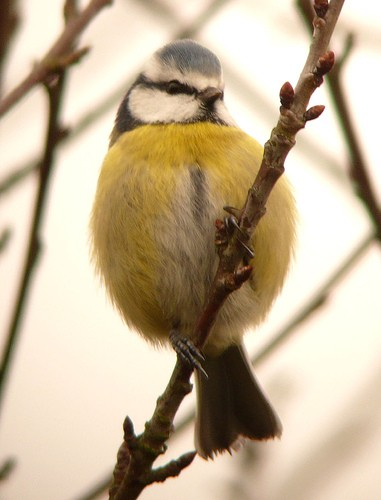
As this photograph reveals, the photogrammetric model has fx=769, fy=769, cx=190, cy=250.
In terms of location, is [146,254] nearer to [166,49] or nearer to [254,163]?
[254,163]

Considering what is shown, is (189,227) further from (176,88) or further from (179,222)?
(176,88)

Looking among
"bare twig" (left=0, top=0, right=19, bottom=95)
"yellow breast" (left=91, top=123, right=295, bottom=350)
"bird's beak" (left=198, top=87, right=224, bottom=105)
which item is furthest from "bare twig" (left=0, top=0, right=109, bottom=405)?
"bird's beak" (left=198, top=87, right=224, bottom=105)

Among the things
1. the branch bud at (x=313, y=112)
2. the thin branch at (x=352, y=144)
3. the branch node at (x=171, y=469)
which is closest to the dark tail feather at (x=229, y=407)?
the branch node at (x=171, y=469)

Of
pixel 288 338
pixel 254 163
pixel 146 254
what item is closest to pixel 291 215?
pixel 254 163

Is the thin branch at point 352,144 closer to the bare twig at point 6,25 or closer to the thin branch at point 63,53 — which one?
the thin branch at point 63,53

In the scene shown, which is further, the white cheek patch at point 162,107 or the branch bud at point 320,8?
the white cheek patch at point 162,107

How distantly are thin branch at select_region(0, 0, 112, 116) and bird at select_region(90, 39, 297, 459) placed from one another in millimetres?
1005

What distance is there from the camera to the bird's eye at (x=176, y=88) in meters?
3.23

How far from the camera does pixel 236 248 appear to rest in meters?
1.99

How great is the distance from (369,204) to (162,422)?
825 millimetres

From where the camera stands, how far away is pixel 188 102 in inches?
125

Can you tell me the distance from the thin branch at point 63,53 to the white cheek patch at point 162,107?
129 centimetres

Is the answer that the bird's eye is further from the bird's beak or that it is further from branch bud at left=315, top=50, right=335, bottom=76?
branch bud at left=315, top=50, right=335, bottom=76

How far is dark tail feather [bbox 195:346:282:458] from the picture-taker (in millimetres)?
3051
